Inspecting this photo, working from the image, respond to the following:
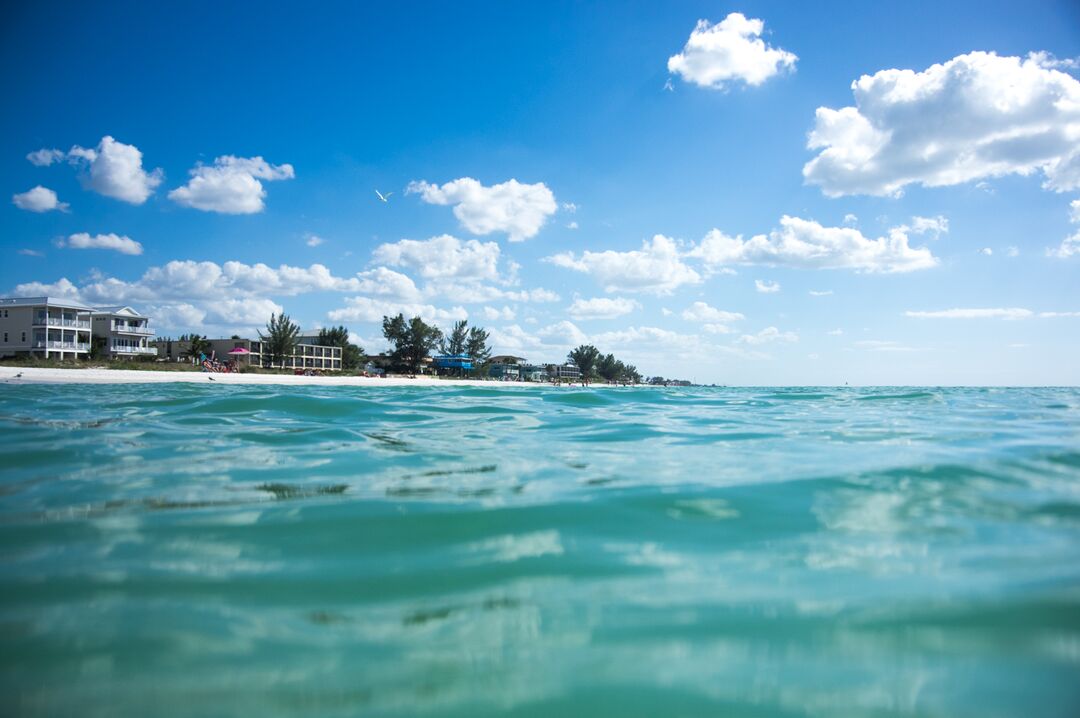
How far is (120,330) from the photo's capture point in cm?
6619

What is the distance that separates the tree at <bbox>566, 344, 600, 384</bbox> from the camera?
377 ft

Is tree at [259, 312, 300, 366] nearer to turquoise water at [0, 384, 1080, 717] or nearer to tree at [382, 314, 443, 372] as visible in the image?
tree at [382, 314, 443, 372]

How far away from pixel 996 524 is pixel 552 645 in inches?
114

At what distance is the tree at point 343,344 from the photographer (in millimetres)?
85688

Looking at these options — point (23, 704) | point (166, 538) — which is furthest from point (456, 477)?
point (23, 704)

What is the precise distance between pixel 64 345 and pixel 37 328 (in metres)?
2.97

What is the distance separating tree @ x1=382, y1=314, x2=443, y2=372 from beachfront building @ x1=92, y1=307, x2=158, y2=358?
2819cm

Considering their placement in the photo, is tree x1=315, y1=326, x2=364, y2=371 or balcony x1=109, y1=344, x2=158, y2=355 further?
tree x1=315, y1=326, x2=364, y2=371

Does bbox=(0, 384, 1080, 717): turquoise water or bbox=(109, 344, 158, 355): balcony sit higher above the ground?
bbox=(109, 344, 158, 355): balcony

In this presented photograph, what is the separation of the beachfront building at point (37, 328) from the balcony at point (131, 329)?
24.0 feet

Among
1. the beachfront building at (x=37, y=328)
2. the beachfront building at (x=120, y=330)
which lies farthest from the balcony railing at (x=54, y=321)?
the beachfront building at (x=120, y=330)

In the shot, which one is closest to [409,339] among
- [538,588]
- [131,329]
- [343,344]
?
[343,344]

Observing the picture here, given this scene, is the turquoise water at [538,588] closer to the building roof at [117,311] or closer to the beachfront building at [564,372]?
the building roof at [117,311]

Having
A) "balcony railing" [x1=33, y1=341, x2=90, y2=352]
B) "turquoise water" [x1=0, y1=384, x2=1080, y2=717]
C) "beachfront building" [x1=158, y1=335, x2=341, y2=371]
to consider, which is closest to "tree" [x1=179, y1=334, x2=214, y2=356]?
"beachfront building" [x1=158, y1=335, x2=341, y2=371]
